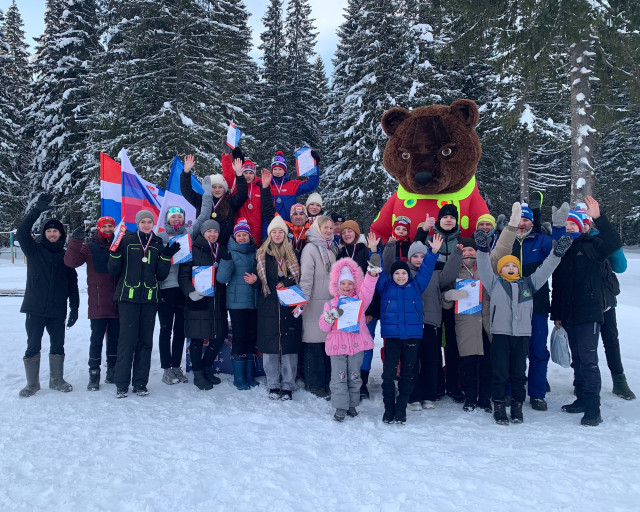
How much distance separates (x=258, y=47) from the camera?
90.5ft

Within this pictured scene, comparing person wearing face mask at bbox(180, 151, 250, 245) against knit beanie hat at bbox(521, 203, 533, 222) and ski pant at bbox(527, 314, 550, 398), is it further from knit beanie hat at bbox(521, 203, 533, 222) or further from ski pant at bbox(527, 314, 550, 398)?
ski pant at bbox(527, 314, 550, 398)

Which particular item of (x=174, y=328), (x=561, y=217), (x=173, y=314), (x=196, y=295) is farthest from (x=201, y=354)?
(x=561, y=217)

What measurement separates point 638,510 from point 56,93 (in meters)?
25.8

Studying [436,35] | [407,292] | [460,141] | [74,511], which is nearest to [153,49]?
[436,35]

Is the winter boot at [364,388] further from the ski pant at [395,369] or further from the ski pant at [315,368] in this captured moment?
the ski pant at [395,369]

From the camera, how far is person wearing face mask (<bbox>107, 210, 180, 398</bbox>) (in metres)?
4.98

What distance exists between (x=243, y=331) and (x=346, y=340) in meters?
1.40

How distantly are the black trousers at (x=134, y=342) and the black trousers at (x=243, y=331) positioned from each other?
35.5 inches

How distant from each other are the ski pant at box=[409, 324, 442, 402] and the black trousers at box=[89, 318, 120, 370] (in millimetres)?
3425

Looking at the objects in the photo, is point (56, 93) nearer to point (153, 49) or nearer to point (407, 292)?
point (153, 49)

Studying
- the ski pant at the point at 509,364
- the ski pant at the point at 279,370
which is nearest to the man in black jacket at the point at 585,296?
the ski pant at the point at 509,364

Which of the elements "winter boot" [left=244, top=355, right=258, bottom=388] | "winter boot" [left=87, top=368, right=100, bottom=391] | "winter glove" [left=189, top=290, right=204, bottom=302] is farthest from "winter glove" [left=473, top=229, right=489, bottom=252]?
"winter boot" [left=87, top=368, right=100, bottom=391]

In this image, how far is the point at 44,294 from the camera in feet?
16.6

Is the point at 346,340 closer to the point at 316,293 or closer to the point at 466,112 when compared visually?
the point at 316,293
